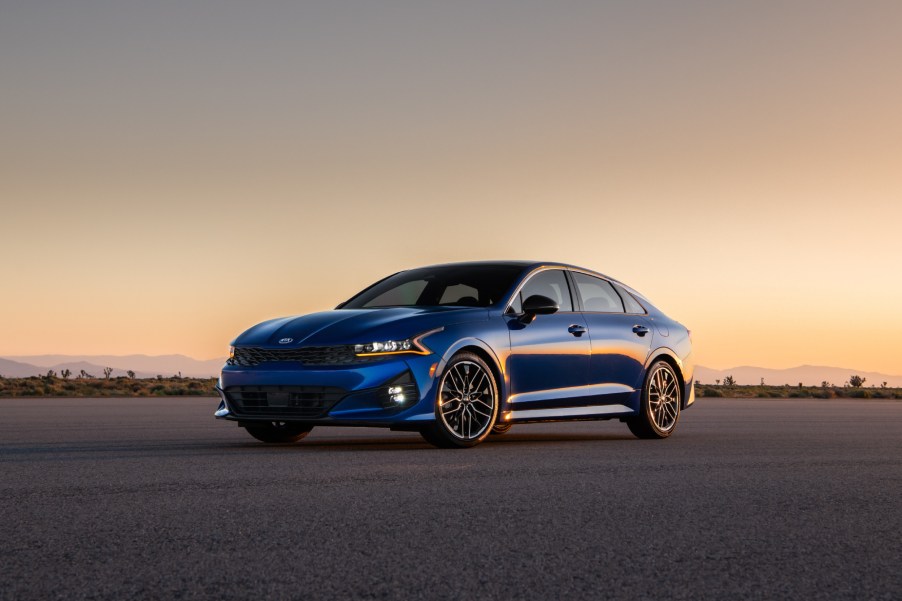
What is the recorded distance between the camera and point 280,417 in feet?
31.7

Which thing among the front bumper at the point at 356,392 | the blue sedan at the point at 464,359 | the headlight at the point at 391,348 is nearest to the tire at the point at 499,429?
the blue sedan at the point at 464,359

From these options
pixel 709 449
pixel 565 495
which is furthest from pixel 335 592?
pixel 709 449

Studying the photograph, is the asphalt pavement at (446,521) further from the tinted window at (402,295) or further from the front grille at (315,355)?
the tinted window at (402,295)

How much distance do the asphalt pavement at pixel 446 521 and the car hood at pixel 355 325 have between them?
0.97 metres

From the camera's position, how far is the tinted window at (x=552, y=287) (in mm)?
11160

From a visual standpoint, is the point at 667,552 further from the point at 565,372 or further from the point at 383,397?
the point at 565,372

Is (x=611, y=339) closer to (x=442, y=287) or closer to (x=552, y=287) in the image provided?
(x=552, y=287)

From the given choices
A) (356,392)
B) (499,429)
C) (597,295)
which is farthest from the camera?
(597,295)

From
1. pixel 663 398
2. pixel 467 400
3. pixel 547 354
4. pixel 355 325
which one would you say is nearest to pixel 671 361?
pixel 663 398

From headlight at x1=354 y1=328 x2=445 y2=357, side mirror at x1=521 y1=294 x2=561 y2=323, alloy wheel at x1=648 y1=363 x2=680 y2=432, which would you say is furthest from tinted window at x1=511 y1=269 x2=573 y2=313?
headlight at x1=354 y1=328 x2=445 y2=357

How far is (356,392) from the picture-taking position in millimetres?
9383

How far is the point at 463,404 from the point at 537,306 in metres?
1.22

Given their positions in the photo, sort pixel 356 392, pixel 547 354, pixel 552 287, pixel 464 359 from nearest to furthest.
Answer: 1. pixel 356 392
2. pixel 464 359
3. pixel 547 354
4. pixel 552 287

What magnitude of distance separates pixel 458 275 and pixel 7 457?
182 inches
